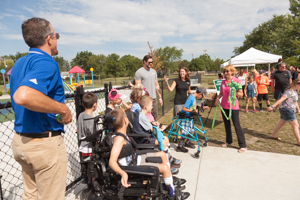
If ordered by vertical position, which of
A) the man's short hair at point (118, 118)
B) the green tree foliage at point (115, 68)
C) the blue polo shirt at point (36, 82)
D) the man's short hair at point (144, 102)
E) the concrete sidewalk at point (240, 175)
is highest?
the green tree foliage at point (115, 68)

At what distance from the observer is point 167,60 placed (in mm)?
74688

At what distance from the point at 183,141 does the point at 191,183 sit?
1.31 metres

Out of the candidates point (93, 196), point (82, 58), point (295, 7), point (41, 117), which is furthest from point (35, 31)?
point (82, 58)

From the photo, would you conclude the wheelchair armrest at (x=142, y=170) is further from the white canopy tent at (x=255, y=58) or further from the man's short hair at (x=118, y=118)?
the white canopy tent at (x=255, y=58)

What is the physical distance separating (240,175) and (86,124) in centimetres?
260

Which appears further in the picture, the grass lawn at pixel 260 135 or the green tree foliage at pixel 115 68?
the green tree foliage at pixel 115 68

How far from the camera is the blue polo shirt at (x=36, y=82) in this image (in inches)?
51.5

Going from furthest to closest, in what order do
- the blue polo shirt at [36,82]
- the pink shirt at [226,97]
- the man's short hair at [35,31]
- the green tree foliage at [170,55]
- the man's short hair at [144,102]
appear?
the green tree foliage at [170,55], the pink shirt at [226,97], the man's short hair at [144,102], the man's short hair at [35,31], the blue polo shirt at [36,82]

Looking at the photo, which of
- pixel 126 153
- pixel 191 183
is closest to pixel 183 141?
pixel 191 183

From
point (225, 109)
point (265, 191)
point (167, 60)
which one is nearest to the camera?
point (265, 191)

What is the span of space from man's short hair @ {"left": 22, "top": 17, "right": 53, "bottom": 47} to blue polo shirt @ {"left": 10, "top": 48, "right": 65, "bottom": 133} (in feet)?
0.20

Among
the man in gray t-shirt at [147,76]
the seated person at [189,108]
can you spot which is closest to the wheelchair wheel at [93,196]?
the seated person at [189,108]

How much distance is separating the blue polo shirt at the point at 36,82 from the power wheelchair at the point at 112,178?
602 mm

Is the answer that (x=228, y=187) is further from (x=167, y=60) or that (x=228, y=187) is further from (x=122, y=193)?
(x=167, y=60)
